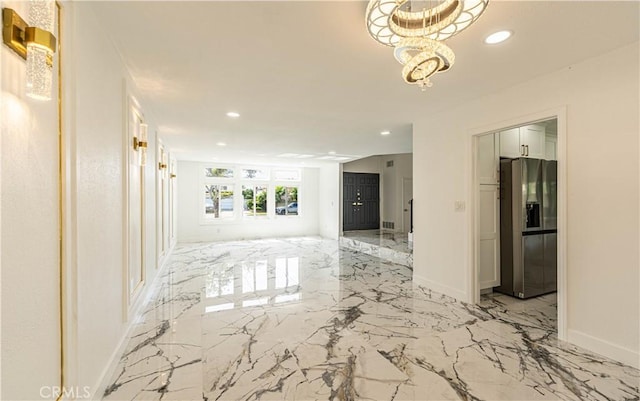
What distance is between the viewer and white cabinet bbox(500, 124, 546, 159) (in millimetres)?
3957

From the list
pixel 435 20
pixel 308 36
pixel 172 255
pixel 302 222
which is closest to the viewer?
pixel 435 20

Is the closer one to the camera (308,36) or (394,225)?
(308,36)

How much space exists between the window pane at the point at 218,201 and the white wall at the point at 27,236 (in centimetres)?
798

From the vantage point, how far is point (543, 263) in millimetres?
3807

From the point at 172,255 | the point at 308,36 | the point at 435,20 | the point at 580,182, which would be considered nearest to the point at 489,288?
the point at 580,182

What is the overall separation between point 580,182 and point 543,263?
1.83 meters

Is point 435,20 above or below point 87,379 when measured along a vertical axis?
above

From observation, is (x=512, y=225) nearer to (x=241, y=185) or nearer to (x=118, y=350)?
(x=118, y=350)

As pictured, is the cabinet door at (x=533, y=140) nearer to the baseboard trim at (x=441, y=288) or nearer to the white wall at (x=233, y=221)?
the baseboard trim at (x=441, y=288)

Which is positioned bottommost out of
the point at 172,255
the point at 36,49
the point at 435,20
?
the point at 172,255

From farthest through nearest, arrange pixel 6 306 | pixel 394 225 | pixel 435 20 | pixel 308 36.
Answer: pixel 394 225 → pixel 308 36 → pixel 435 20 → pixel 6 306

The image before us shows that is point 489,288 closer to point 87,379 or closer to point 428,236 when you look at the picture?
point 428,236

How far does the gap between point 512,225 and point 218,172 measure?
806 centimetres

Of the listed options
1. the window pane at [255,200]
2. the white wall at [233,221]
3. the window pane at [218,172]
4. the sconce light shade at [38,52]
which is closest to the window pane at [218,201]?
the white wall at [233,221]
